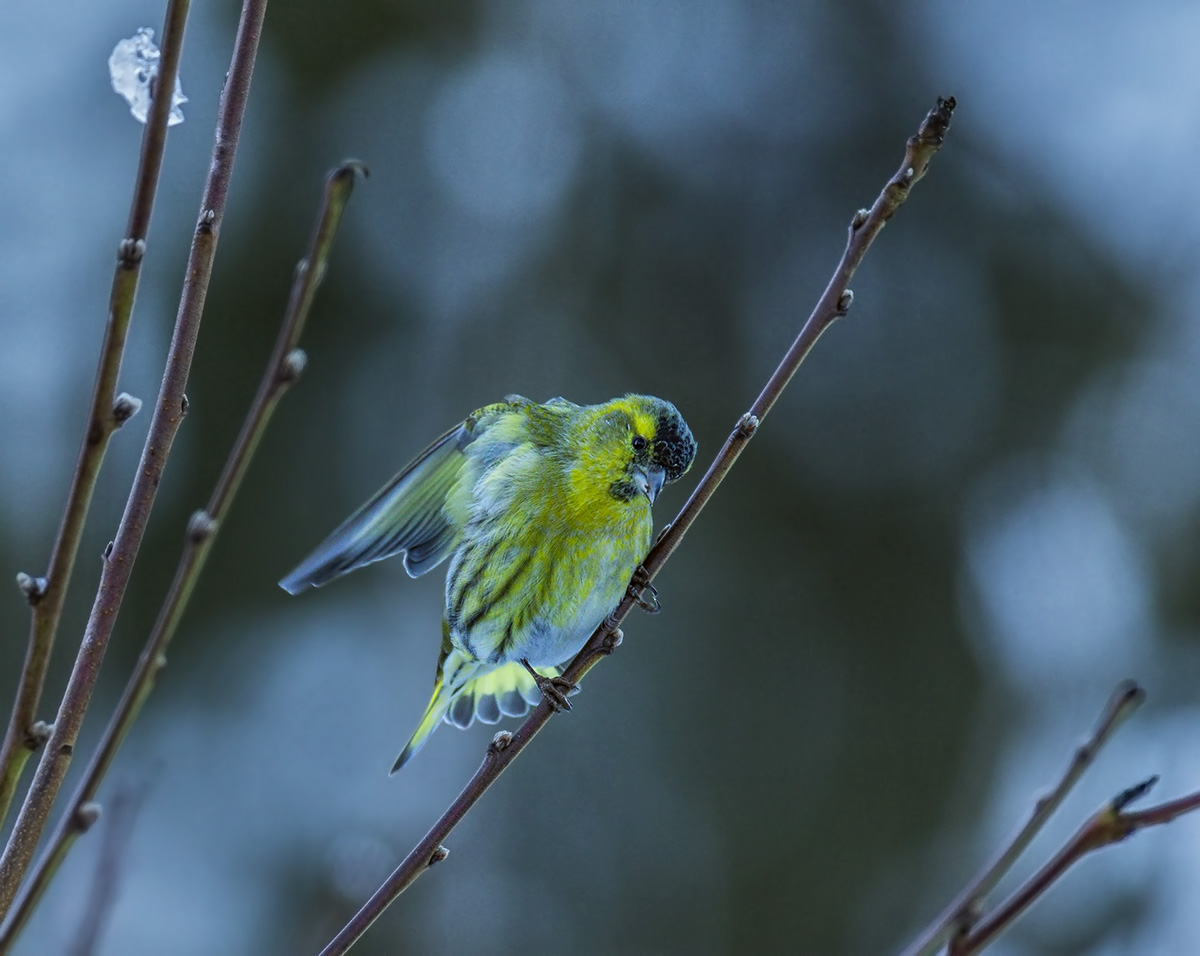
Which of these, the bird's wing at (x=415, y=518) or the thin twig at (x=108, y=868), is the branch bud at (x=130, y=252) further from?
the bird's wing at (x=415, y=518)

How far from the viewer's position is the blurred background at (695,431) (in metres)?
5.55

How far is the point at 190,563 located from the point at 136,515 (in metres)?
0.30

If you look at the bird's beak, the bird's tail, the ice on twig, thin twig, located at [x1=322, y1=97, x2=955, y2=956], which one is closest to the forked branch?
thin twig, located at [x1=322, y1=97, x2=955, y2=956]

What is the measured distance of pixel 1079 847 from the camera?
895 millimetres

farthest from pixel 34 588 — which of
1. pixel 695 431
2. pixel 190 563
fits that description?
pixel 695 431

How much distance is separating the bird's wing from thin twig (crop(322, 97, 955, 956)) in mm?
Answer: 1024

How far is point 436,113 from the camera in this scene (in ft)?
20.6

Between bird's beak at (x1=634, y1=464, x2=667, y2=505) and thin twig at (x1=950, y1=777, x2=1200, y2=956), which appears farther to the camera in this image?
bird's beak at (x1=634, y1=464, x2=667, y2=505)

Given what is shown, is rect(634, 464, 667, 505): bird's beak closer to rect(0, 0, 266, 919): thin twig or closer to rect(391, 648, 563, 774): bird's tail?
rect(391, 648, 563, 774): bird's tail

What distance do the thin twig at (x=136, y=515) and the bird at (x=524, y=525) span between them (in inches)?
52.9

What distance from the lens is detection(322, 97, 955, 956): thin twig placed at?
4.10ft

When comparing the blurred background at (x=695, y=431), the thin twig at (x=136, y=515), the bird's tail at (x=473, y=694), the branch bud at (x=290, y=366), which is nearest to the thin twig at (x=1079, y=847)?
the branch bud at (x=290, y=366)

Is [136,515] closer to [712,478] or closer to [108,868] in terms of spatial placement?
[108,868]

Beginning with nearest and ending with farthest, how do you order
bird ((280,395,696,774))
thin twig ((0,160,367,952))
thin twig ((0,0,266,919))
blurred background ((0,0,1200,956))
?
1. thin twig ((0,160,367,952))
2. thin twig ((0,0,266,919))
3. bird ((280,395,696,774))
4. blurred background ((0,0,1200,956))
